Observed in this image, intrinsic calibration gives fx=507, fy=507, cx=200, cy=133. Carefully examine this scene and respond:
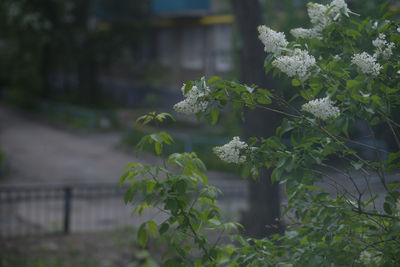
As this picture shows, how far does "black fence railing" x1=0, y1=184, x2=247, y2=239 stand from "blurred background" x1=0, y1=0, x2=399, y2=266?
4cm

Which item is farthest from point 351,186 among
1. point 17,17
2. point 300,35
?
point 17,17

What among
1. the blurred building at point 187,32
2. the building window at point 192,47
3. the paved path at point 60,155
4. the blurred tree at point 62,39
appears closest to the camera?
the paved path at point 60,155

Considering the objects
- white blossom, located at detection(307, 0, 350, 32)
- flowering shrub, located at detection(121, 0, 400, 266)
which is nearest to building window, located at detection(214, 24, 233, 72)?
white blossom, located at detection(307, 0, 350, 32)

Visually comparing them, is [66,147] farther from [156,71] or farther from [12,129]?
[156,71]

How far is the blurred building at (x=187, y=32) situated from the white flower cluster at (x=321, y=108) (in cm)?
1743

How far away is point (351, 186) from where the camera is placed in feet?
10.2

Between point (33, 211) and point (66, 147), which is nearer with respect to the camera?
point (33, 211)

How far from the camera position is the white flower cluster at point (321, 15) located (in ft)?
8.90

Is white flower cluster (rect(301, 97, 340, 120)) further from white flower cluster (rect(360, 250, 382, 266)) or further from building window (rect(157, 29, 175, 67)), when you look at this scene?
building window (rect(157, 29, 175, 67))

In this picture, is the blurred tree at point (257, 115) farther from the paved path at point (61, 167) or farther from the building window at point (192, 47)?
the building window at point (192, 47)

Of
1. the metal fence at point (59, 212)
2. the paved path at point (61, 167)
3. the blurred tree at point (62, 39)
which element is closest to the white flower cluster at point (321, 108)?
the paved path at point (61, 167)

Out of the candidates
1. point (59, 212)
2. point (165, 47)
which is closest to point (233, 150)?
point (59, 212)

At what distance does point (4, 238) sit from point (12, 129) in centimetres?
1533

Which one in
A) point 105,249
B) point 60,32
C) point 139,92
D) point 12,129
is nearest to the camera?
point 105,249
